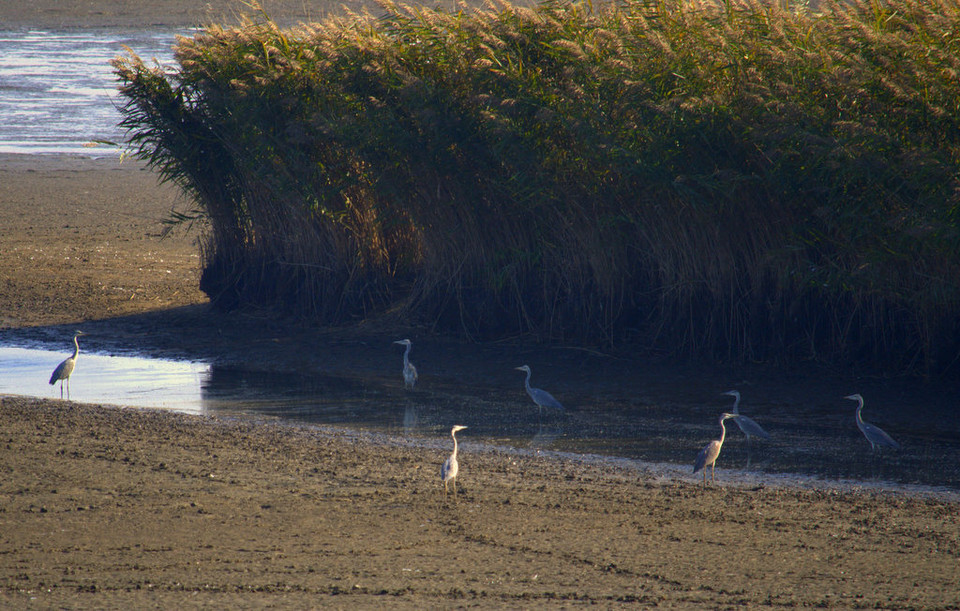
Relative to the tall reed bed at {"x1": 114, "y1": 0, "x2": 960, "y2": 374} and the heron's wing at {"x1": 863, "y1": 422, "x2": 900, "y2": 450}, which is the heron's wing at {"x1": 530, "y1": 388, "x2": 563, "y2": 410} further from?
the heron's wing at {"x1": 863, "y1": 422, "x2": 900, "y2": 450}

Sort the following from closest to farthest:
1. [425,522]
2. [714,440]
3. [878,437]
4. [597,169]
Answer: [425,522] < [878,437] < [714,440] < [597,169]

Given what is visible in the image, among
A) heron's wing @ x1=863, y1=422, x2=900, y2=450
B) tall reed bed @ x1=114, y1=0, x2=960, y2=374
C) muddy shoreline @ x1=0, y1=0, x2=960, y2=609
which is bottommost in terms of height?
muddy shoreline @ x1=0, y1=0, x2=960, y2=609

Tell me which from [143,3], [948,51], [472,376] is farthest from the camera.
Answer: [143,3]

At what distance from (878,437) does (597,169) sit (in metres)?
3.89

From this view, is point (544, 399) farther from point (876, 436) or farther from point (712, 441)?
point (876, 436)

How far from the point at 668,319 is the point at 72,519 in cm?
642

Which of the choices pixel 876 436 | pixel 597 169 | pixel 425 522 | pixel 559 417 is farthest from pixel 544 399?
pixel 425 522

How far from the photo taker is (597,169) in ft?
35.1

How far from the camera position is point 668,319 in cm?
1102

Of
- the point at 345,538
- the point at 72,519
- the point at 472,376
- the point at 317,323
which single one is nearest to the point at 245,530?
the point at 345,538

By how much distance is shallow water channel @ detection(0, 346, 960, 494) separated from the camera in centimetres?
796

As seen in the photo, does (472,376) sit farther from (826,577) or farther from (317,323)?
(826,577)

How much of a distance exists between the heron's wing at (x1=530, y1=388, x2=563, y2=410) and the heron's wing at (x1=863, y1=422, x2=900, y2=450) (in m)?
2.51

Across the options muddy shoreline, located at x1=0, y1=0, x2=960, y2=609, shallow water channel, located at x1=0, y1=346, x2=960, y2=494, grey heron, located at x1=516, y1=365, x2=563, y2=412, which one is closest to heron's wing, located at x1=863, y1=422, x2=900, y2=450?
shallow water channel, located at x1=0, y1=346, x2=960, y2=494
